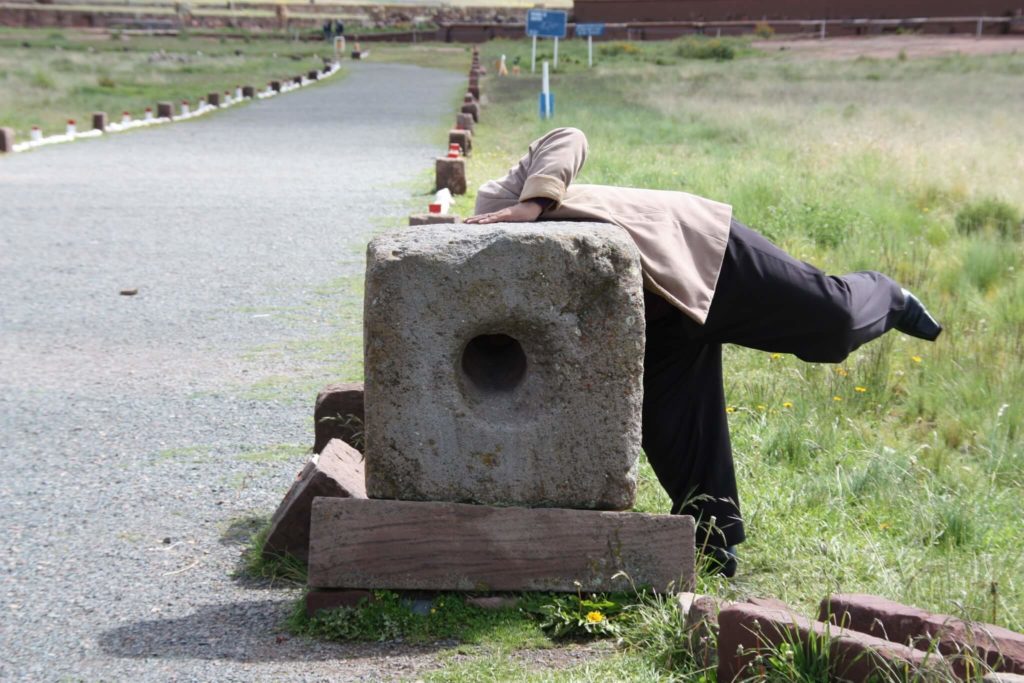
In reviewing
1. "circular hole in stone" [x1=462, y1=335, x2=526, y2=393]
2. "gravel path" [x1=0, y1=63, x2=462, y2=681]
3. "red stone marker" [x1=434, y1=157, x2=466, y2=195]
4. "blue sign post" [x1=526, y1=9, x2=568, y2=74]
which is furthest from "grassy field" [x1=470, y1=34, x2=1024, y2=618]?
"blue sign post" [x1=526, y1=9, x2=568, y2=74]

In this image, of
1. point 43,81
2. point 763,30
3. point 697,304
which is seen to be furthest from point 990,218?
point 763,30

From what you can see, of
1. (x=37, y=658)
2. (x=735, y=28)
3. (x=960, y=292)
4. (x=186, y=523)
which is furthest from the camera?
(x=735, y=28)

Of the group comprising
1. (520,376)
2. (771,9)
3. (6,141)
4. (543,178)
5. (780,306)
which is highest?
(543,178)

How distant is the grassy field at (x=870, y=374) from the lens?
4.12 meters

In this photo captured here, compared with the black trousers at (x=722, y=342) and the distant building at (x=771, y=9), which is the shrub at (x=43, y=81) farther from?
the distant building at (x=771, y=9)

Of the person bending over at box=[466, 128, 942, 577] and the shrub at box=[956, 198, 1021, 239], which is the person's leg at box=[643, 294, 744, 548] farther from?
the shrub at box=[956, 198, 1021, 239]

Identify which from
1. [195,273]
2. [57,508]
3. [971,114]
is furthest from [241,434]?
[971,114]

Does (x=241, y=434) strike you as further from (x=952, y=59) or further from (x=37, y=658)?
(x=952, y=59)

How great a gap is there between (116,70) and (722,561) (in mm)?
39993

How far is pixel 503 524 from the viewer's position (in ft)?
12.8

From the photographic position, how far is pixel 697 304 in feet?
13.0

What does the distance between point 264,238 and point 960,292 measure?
6041mm

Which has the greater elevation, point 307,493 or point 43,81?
point 307,493

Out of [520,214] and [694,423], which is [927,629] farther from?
[520,214]
